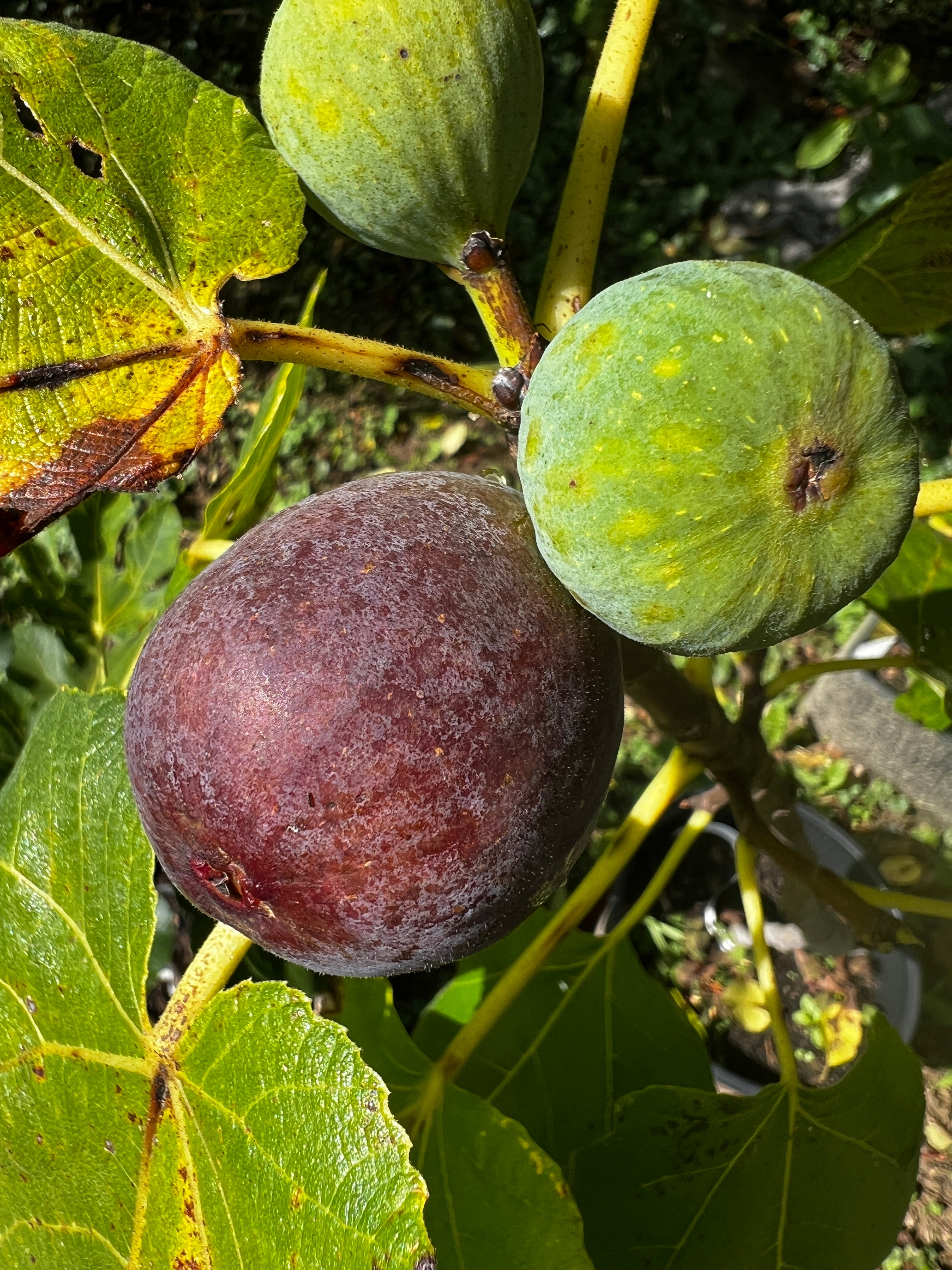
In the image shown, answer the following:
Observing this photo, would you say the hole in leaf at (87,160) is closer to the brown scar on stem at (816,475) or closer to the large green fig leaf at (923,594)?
the brown scar on stem at (816,475)

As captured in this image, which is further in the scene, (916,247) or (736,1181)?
(736,1181)

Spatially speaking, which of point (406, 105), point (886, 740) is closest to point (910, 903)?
point (886, 740)

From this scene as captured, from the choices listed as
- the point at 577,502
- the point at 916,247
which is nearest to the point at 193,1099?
the point at 577,502

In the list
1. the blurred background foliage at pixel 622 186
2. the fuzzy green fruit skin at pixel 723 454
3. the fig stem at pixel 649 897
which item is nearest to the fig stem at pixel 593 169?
the fuzzy green fruit skin at pixel 723 454

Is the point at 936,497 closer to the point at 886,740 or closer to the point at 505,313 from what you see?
the point at 505,313

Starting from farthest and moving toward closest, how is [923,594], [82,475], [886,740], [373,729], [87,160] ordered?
1. [886,740]
2. [923,594]
3. [87,160]
4. [82,475]
5. [373,729]

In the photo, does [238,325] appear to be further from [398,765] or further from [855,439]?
[855,439]

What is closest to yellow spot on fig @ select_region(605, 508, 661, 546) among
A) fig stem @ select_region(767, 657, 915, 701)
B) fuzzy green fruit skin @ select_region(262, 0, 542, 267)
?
fuzzy green fruit skin @ select_region(262, 0, 542, 267)
